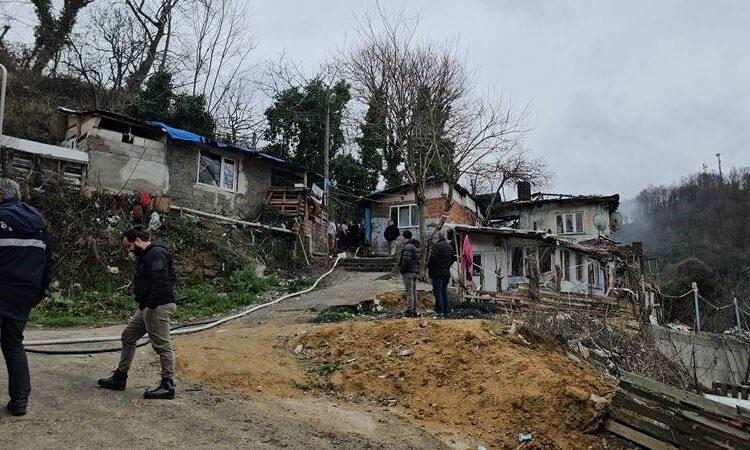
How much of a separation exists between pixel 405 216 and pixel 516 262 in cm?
777

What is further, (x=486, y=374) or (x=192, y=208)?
(x=192, y=208)

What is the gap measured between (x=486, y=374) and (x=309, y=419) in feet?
7.85

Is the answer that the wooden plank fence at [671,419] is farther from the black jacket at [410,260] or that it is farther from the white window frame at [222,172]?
the white window frame at [222,172]

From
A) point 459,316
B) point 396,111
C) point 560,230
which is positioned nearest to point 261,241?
point 396,111

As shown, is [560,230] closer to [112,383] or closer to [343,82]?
[343,82]

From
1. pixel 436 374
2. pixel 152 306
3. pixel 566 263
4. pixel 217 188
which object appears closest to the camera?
pixel 152 306

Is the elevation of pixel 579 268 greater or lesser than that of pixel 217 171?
lesser

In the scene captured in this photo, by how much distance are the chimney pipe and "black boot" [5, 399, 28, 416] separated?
32.0m

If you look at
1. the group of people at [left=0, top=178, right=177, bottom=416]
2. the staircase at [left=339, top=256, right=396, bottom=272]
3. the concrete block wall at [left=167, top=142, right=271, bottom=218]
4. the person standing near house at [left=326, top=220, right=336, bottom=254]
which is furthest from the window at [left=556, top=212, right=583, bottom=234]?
the group of people at [left=0, top=178, right=177, bottom=416]

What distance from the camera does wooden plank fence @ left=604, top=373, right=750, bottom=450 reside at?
4.70 meters

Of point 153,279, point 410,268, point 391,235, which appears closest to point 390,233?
point 391,235

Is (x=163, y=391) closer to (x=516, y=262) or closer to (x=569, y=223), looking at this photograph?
(x=516, y=262)

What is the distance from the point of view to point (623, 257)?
63.3 feet

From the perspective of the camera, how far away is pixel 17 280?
415cm
